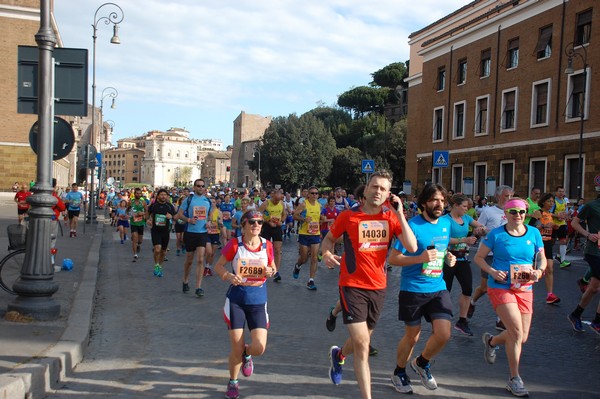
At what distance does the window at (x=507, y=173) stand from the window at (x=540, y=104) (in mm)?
2802

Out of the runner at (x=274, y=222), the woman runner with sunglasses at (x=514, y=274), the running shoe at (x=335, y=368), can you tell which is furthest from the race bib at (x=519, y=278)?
the runner at (x=274, y=222)

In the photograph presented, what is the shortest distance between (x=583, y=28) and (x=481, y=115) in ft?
28.7

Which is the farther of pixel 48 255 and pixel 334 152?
pixel 334 152

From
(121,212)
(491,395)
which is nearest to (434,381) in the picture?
(491,395)

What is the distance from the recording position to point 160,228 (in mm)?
12797

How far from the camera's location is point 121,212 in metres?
20.0

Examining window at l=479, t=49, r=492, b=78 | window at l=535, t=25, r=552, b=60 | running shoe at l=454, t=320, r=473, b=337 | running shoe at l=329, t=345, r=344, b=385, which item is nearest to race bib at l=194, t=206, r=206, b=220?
running shoe at l=454, t=320, r=473, b=337

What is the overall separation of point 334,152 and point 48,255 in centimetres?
6776

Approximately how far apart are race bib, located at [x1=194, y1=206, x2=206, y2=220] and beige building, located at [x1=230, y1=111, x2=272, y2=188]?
11227 cm

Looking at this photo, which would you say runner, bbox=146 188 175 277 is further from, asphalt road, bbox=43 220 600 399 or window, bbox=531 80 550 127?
window, bbox=531 80 550 127

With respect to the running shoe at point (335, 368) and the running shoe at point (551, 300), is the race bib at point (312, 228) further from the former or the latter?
the running shoe at point (335, 368)

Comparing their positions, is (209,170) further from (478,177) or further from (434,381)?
(434,381)

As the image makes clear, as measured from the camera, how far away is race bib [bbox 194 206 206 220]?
34.3 feet

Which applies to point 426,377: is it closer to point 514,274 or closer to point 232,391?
point 514,274
